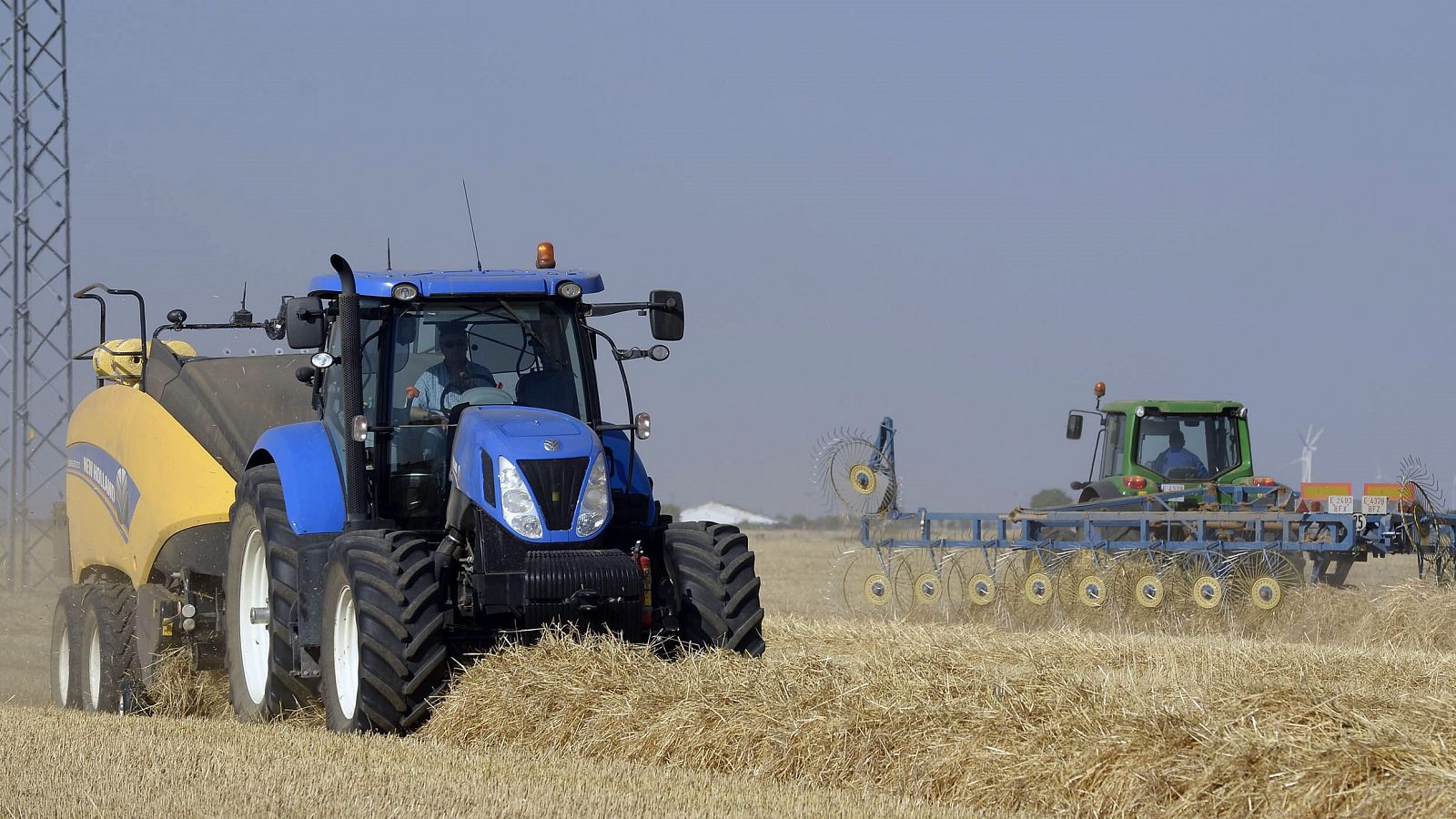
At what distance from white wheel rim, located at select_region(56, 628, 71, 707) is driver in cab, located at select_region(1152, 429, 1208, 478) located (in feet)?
36.6

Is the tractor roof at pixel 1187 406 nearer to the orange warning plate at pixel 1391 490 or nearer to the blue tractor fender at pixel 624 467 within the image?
the orange warning plate at pixel 1391 490

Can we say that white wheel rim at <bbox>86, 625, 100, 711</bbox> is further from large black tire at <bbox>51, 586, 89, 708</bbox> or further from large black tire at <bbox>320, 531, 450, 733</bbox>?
large black tire at <bbox>320, 531, 450, 733</bbox>

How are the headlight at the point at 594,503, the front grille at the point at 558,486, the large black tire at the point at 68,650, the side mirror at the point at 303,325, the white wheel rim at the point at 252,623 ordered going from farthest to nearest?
the large black tire at the point at 68,650, the white wheel rim at the point at 252,623, the side mirror at the point at 303,325, the headlight at the point at 594,503, the front grille at the point at 558,486

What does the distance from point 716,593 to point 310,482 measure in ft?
6.93

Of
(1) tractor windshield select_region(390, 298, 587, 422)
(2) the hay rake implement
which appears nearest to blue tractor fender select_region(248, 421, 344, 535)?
(1) tractor windshield select_region(390, 298, 587, 422)

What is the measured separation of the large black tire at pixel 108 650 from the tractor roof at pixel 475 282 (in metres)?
3.46

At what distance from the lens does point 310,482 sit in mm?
8648

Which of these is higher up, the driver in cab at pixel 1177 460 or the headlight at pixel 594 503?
the headlight at pixel 594 503

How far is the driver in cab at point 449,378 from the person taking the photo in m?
8.52

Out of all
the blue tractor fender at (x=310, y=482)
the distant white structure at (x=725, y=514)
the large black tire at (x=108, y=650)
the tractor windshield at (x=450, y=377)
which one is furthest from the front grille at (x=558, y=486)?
the distant white structure at (x=725, y=514)

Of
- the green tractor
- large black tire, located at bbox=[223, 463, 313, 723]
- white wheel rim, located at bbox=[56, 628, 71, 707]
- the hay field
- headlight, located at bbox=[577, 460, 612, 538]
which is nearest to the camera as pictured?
the hay field

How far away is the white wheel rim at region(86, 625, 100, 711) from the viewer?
11039 mm

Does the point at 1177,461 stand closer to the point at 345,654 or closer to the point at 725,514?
the point at 345,654

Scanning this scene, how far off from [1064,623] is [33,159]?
47.7 feet
